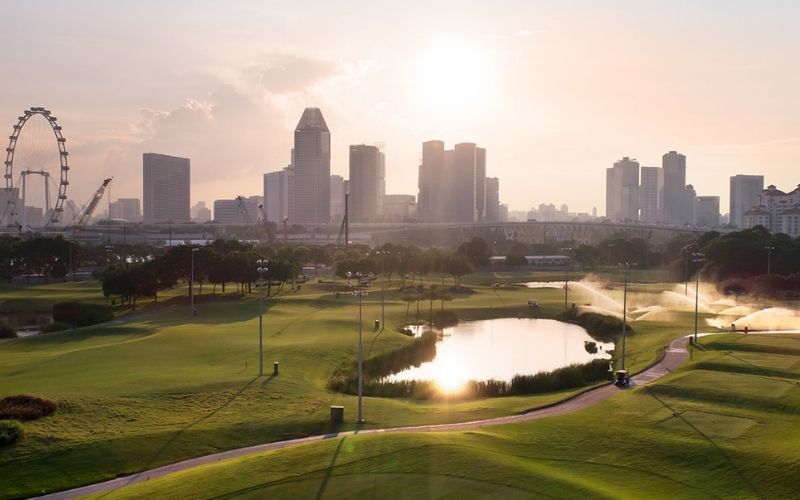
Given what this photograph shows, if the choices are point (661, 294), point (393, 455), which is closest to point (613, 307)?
point (661, 294)

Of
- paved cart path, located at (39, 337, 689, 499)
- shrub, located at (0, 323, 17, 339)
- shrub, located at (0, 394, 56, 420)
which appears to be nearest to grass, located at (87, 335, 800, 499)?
paved cart path, located at (39, 337, 689, 499)

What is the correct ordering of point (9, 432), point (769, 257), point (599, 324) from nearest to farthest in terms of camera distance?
point (9, 432) → point (599, 324) → point (769, 257)

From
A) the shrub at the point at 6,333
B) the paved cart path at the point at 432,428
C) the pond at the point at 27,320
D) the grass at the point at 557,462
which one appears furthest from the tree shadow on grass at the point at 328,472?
the pond at the point at 27,320

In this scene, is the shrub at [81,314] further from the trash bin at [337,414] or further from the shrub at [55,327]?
the trash bin at [337,414]

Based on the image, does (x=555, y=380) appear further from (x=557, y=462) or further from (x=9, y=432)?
(x=9, y=432)

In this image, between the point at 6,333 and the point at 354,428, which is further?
the point at 6,333

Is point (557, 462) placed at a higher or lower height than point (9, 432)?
lower

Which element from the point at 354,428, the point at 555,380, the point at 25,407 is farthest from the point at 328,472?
the point at 555,380
